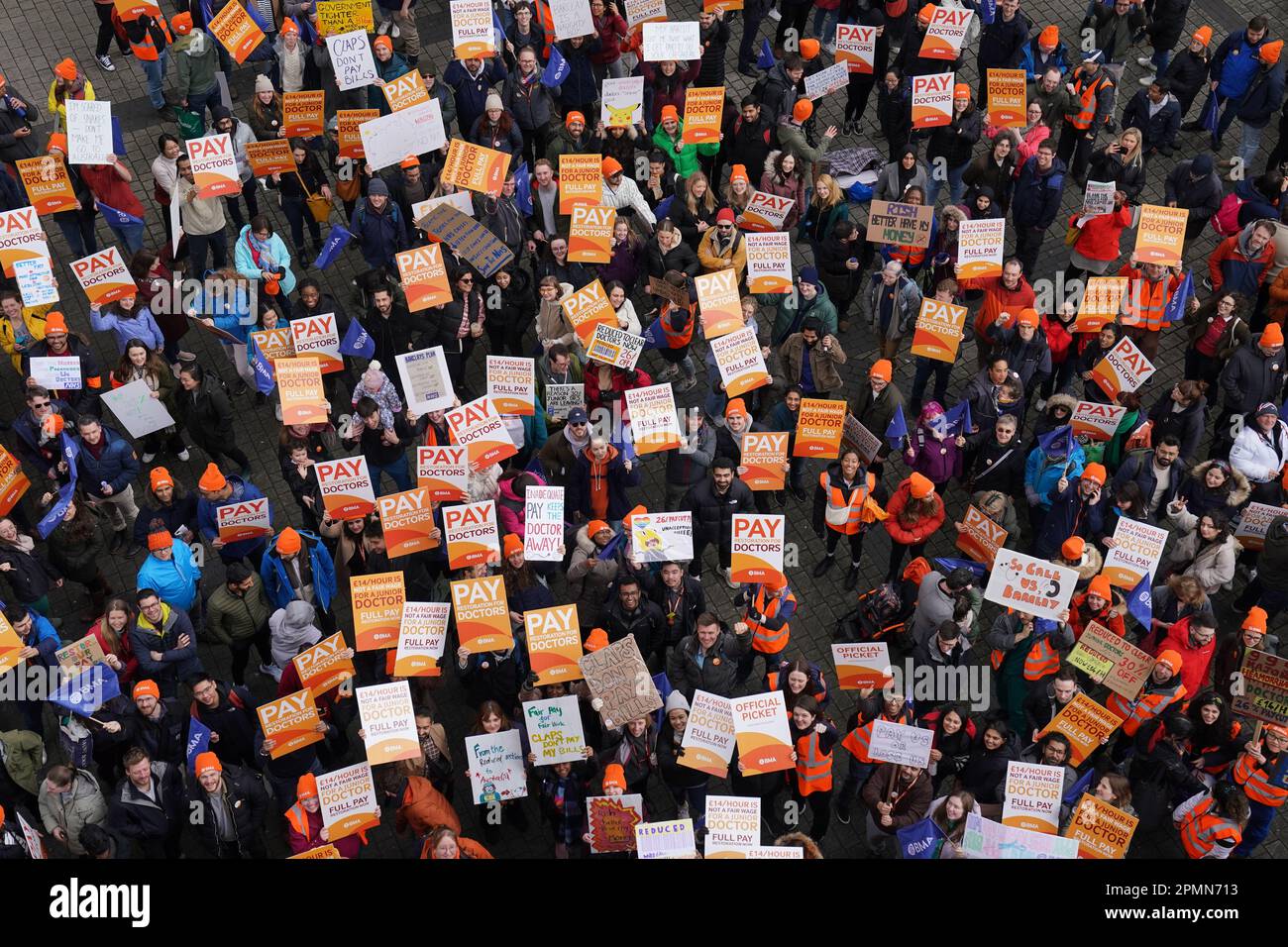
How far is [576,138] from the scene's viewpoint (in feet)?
58.7

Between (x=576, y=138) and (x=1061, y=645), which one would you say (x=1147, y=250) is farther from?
(x=576, y=138)

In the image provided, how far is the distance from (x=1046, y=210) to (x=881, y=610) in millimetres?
5533

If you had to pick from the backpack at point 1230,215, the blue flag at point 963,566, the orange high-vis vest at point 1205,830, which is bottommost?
the orange high-vis vest at point 1205,830

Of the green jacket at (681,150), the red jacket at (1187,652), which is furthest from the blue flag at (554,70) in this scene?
the red jacket at (1187,652)

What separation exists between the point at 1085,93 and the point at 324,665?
11.1 metres

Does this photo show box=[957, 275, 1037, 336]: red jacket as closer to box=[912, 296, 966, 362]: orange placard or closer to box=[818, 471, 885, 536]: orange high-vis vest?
box=[912, 296, 966, 362]: orange placard

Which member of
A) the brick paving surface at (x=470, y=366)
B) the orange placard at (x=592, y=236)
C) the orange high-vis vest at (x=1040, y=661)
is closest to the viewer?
the orange high-vis vest at (x=1040, y=661)

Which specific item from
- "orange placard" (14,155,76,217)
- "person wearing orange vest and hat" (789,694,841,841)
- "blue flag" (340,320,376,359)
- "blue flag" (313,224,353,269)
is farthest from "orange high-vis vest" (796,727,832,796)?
"orange placard" (14,155,76,217)

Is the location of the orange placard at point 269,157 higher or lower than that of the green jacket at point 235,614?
higher

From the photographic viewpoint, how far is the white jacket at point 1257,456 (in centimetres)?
1473

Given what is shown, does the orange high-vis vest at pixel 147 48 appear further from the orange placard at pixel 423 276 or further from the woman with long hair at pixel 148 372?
the orange placard at pixel 423 276

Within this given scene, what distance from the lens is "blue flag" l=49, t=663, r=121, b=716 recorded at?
13.0 meters

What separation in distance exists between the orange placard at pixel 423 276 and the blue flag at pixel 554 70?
3345 mm

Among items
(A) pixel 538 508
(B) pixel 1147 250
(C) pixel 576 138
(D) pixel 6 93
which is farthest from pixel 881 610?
(D) pixel 6 93
